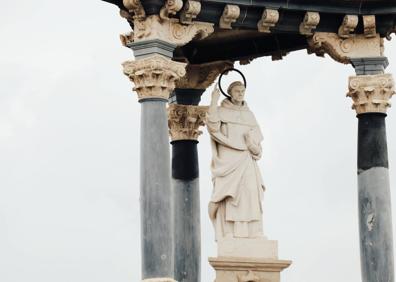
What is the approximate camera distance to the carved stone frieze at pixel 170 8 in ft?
139

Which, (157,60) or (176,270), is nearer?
(157,60)


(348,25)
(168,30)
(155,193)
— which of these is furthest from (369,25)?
(155,193)

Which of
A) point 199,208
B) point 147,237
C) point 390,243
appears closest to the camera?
point 147,237

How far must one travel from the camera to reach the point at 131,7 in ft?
139

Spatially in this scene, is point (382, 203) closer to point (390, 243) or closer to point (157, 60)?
point (390, 243)

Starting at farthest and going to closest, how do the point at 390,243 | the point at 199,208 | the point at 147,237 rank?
1. the point at 199,208
2. the point at 390,243
3. the point at 147,237

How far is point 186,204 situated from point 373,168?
17.3ft

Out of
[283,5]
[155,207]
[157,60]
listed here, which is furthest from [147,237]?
[283,5]

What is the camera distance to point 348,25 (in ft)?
145

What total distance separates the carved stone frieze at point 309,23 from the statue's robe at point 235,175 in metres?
2.49

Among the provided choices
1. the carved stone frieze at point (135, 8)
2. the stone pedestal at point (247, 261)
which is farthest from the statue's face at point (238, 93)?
the carved stone frieze at point (135, 8)

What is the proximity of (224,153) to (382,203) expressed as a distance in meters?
3.85

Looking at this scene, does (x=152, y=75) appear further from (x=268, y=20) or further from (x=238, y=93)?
(x=238, y=93)

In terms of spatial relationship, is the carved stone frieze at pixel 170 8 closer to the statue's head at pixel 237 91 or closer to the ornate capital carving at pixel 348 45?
the statue's head at pixel 237 91
